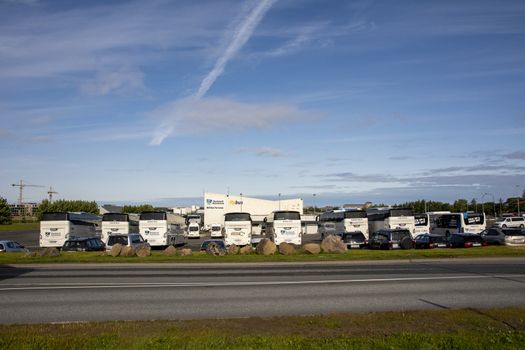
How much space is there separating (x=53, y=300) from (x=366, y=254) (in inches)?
716

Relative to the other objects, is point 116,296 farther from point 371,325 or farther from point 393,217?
point 393,217

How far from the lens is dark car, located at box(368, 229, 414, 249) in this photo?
35.0m

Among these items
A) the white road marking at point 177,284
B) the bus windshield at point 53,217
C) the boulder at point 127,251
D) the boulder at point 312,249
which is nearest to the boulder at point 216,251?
the boulder at point 127,251

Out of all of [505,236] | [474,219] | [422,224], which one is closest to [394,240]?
[505,236]

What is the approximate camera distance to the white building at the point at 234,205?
86.8 meters

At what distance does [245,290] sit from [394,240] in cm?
2193

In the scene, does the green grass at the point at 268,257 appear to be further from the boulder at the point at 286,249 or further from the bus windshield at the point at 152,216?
the bus windshield at the point at 152,216

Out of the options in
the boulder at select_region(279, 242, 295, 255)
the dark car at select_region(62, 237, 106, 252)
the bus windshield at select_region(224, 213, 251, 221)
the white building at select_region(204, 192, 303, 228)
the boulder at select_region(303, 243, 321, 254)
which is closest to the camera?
the boulder at select_region(279, 242, 295, 255)

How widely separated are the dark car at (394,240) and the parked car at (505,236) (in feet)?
26.1

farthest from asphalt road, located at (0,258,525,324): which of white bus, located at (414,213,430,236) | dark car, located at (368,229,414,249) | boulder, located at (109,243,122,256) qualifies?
white bus, located at (414,213,430,236)

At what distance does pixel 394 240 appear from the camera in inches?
1388

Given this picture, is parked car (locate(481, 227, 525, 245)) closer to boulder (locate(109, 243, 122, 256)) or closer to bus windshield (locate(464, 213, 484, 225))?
bus windshield (locate(464, 213, 484, 225))

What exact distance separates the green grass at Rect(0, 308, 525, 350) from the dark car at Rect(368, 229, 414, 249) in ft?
79.6

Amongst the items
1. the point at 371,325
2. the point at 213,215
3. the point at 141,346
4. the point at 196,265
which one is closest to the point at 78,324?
the point at 141,346
